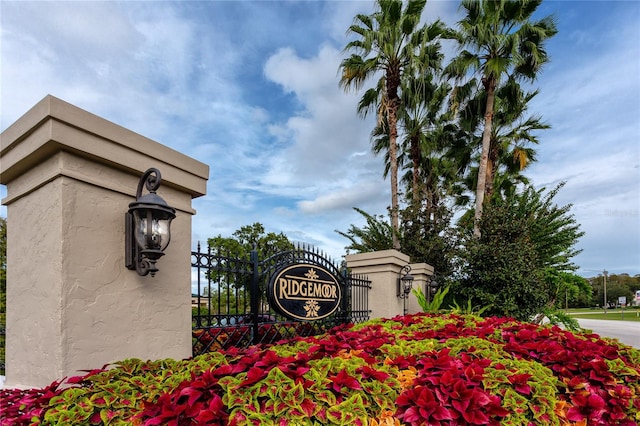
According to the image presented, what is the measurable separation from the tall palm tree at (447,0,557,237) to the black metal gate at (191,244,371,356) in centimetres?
870

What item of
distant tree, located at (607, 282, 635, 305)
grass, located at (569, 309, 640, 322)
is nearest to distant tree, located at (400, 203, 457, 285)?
grass, located at (569, 309, 640, 322)

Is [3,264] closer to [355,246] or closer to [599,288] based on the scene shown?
[355,246]

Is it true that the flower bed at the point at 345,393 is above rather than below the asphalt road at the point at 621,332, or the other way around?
above

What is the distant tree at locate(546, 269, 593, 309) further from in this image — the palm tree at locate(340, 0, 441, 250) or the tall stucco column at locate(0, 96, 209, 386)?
the tall stucco column at locate(0, 96, 209, 386)

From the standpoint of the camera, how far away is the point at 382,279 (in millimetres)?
8383

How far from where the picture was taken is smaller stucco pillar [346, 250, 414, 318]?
27.3ft

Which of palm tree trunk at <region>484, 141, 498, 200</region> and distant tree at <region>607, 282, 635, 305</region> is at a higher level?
palm tree trunk at <region>484, 141, 498, 200</region>

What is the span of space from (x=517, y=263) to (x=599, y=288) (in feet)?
253

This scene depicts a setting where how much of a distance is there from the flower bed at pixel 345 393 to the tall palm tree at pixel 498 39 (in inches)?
444

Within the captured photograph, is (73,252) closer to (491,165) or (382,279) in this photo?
(382,279)

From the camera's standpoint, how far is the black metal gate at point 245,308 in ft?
14.0

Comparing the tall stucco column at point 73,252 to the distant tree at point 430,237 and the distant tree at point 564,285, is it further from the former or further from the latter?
the distant tree at point 564,285

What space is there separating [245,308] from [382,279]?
4070mm

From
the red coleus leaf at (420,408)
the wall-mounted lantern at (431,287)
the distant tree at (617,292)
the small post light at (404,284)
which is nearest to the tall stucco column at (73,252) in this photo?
the red coleus leaf at (420,408)
